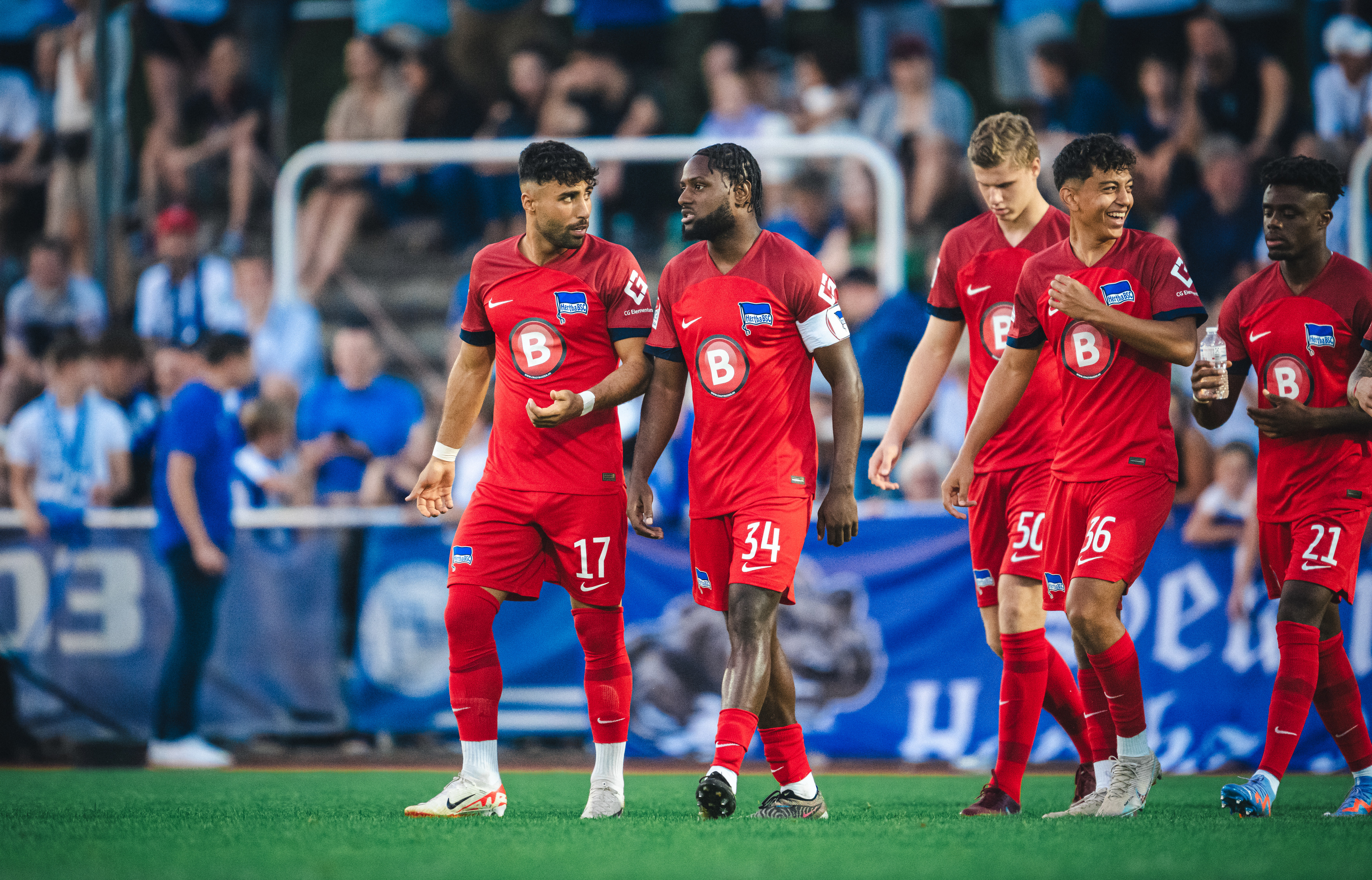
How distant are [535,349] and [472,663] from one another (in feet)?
4.22

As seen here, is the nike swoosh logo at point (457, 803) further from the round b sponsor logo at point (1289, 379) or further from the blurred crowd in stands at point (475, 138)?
the blurred crowd in stands at point (475, 138)

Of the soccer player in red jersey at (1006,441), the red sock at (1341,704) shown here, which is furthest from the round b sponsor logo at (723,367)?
the red sock at (1341,704)

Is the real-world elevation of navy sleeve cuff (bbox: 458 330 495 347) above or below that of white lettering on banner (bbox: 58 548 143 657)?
above

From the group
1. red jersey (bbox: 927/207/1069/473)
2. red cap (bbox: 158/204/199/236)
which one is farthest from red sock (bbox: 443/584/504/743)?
red cap (bbox: 158/204/199/236)

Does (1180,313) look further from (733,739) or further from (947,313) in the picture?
(733,739)

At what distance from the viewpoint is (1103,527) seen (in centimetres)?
531

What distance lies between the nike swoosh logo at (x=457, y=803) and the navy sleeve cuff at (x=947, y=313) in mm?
2849

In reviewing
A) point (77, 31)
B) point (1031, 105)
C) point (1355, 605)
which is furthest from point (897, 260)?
point (77, 31)

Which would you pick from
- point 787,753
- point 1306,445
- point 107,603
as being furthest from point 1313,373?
point 107,603

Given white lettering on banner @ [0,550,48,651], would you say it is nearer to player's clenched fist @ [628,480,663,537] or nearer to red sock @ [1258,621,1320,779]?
player's clenched fist @ [628,480,663,537]

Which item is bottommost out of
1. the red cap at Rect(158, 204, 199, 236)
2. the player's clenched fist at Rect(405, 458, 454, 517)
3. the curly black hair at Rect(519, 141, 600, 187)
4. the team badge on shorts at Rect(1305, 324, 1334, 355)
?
the player's clenched fist at Rect(405, 458, 454, 517)

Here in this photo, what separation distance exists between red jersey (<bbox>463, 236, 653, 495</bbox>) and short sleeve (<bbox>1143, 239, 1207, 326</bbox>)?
1989mm

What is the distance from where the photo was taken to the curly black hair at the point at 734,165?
550cm

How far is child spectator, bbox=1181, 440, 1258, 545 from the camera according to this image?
27.3 ft
